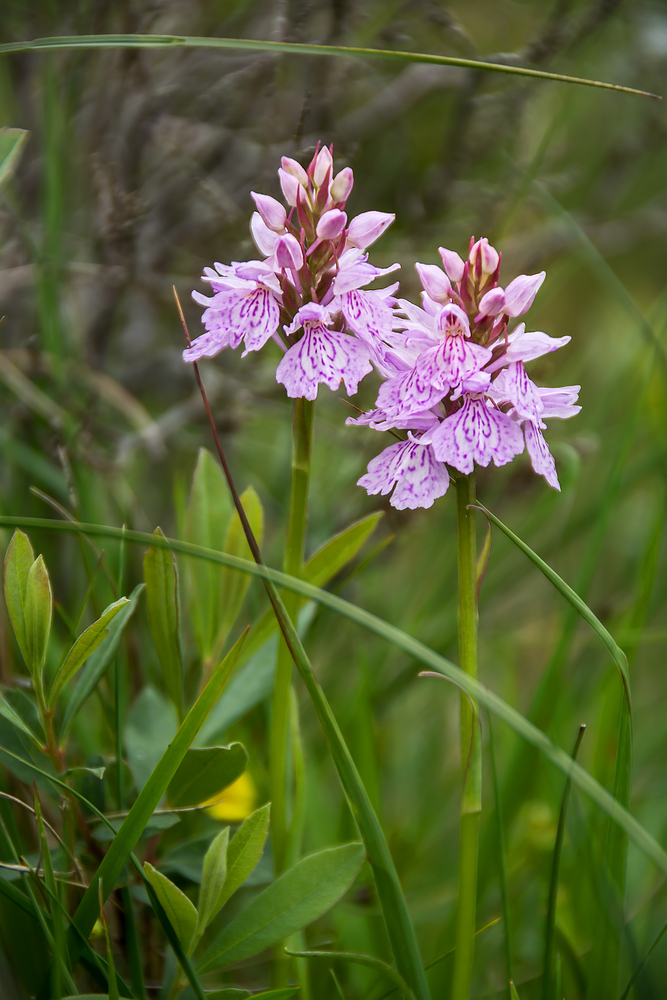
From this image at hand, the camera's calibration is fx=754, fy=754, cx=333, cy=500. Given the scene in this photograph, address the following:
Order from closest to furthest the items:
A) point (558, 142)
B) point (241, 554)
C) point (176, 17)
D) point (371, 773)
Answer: point (241, 554) → point (371, 773) → point (176, 17) → point (558, 142)

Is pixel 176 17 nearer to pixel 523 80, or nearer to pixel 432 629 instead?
pixel 523 80

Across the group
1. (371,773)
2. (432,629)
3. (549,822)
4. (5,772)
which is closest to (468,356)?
(371,773)

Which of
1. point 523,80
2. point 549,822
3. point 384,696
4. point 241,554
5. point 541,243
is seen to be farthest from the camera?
point 541,243

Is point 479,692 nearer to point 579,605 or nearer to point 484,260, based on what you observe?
point 579,605

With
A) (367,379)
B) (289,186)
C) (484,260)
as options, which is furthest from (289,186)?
(367,379)

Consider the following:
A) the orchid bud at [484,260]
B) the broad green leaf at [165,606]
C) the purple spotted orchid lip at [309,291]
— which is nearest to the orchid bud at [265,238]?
the purple spotted orchid lip at [309,291]

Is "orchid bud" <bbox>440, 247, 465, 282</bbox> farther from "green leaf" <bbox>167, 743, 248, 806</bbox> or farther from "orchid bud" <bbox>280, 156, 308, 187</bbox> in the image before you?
"green leaf" <bbox>167, 743, 248, 806</bbox>
